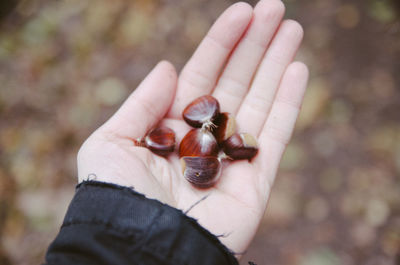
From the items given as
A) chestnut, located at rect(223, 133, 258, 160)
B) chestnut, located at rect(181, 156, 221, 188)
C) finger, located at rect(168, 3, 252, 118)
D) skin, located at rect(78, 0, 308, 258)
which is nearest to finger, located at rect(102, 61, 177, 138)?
skin, located at rect(78, 0, 308, 258)

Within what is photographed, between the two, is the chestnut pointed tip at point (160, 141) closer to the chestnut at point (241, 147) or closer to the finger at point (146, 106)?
the finger at point (146, 106)

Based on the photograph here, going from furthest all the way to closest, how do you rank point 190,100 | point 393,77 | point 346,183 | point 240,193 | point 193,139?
point 393,77
point 346,183
point 190,100
point 193,139
point 240,193

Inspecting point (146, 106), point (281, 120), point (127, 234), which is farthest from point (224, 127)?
point (127, 234)

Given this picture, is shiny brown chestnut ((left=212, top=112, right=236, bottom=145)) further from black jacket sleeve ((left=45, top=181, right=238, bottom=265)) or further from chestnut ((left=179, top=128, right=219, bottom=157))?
black jacket sleeve ((left=45, top=181, right=238, bottom=265))

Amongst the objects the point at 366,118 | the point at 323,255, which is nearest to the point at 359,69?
the point at 366,118

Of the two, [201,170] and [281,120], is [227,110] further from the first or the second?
[201,170]

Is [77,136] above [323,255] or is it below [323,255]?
above

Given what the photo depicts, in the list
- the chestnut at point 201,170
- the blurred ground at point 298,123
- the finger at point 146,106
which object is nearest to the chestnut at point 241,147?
the chestnut at point 201,170

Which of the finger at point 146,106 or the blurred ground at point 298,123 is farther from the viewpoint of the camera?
the blurred ground at point 298,123

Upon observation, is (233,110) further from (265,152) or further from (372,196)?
(372,196)
